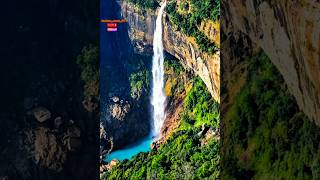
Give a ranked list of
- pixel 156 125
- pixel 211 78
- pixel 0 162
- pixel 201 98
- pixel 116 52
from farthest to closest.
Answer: pixel 116 52
pixel 156 125
pixel 201 98
pixel 211 78
pixel 0 162

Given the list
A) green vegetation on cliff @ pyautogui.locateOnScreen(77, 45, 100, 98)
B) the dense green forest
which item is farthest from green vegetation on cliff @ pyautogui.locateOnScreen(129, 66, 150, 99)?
green vegetation on cliff @ pyautogui.locateOnScreen(77, 45, 100, 98)

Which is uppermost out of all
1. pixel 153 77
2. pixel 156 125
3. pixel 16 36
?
pixel 16 36

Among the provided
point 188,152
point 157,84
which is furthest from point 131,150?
point 188,152

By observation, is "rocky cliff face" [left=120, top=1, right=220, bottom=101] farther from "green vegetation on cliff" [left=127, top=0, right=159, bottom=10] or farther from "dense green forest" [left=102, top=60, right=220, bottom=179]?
"dense green forest" [left=102, top=60, right=220, bottom=179]

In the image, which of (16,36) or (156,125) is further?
(156,125)

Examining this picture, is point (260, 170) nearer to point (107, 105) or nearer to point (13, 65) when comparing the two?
point (13, 65)

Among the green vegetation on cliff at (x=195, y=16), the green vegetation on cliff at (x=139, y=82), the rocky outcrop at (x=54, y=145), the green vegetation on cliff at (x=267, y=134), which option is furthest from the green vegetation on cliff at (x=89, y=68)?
the green vegetation on cliff at (x=139, y=82)

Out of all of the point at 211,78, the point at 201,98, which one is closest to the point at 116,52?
the point at 201,98
